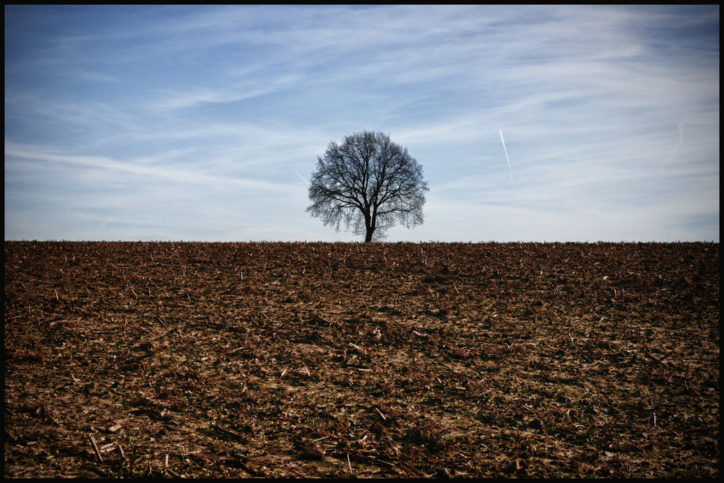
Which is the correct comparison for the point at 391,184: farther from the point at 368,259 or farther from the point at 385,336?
the point at 385,336

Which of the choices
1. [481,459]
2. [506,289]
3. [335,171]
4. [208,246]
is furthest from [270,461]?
[335,171]

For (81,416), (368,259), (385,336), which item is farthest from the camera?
(368,259)

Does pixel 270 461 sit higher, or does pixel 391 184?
pixel 391 184

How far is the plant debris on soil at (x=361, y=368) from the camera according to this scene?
6.50m

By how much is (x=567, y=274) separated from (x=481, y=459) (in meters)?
9.60

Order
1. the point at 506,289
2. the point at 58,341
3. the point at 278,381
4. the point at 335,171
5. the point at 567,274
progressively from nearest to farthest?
the point at 278,381
the point at 58,341
the point at 506,289
the point at 567,274
the point at 335,171

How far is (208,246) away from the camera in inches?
709

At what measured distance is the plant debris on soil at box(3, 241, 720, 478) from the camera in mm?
6500

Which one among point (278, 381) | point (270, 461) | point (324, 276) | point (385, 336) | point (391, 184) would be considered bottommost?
point (270, 461)

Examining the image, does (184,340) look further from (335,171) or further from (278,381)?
(335,171)

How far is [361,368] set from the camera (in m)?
9.04

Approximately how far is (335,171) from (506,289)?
2827 centimetres

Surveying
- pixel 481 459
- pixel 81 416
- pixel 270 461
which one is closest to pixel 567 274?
pixel 481 459

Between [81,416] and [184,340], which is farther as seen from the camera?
[184,340]
